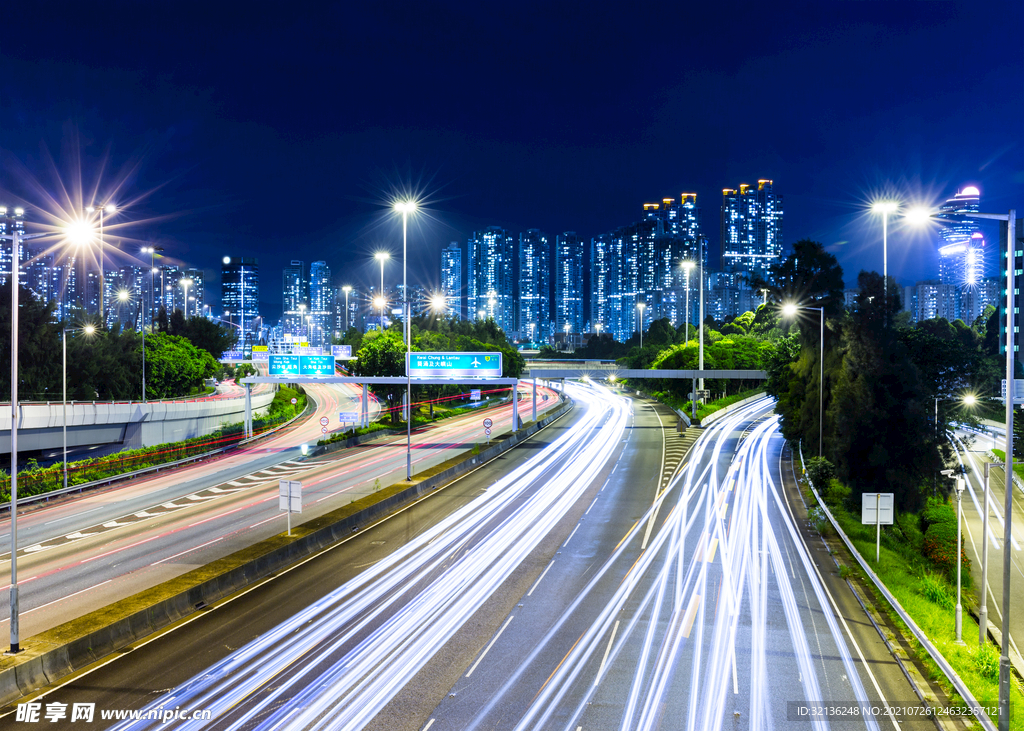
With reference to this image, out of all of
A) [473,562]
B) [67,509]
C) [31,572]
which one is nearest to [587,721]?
[473,562]

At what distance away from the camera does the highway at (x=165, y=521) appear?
770 inches

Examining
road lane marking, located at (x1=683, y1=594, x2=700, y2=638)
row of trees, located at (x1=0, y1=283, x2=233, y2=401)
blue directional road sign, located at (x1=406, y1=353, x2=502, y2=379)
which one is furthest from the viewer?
row of trees, located at (x1=0, y1=283, x2=233, y2=401)

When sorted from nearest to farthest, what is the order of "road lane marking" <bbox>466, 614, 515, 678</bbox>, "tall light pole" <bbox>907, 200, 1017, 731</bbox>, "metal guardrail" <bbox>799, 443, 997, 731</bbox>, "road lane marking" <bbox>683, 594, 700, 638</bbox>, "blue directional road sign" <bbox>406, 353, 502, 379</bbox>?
1. "tall light pole" <bbox>907, 200, 1017, 731</bbox>
2. "metal guardrail" <bbox>799, 443, 997, 731</bbox>
3. "road lane marking" <bbox>466, 614, 515, 678</bbox>
4. "road lane marking" <bbox>683, 594, 700, 638</bbox>
5. "blue directional road sign" <bbox>406, 353, 502, 379</bbox>

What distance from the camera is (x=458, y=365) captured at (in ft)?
160

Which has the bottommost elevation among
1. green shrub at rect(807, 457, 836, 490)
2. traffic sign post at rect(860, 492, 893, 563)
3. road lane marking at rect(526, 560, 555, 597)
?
road lane marking at rect(526, 560, 555, 597)

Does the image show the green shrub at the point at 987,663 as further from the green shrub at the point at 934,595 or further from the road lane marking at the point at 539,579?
the road lane marking at the point at 539,579

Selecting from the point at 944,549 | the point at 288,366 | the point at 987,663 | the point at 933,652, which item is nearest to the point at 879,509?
the point at 987,663

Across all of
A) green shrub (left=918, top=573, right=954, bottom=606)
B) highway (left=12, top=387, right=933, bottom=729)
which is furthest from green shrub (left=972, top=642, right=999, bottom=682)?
green shrub (left=918, top=573, right=954, bottom=606)

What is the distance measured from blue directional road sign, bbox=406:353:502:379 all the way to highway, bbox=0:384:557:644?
536 cm

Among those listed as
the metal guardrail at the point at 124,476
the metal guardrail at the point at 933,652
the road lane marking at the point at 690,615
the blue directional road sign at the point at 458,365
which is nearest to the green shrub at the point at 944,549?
the metal guardrail at the point at 933,652

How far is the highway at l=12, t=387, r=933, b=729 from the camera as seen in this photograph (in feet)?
40.3

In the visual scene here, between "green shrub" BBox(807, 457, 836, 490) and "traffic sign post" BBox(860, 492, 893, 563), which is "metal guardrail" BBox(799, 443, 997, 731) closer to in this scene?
"traffic sign post" BBox(860, 492, 893, 563)

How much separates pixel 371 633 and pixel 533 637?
367 centimetres

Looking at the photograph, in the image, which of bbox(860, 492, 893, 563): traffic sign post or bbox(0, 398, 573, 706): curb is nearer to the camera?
bbox(0, 398, 573, 706): curb
